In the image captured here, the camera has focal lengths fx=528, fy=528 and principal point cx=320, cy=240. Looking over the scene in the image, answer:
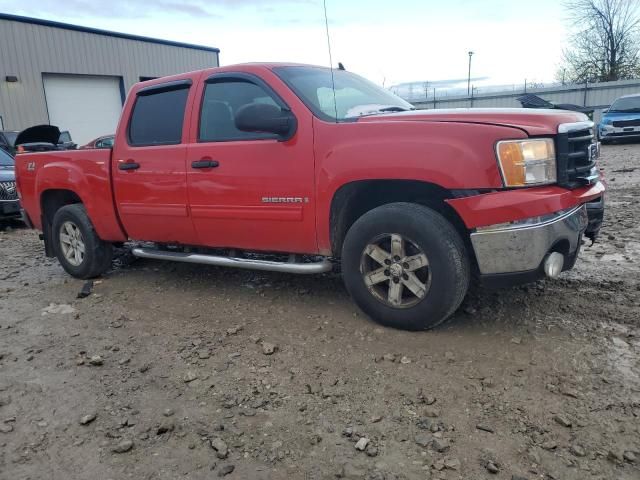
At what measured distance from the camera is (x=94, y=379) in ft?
10.4

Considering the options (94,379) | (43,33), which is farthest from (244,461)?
(43,33)

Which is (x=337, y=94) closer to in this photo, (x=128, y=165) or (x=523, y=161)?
(x=523, y=161)

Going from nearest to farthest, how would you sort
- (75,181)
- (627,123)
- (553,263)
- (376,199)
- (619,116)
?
(553,263), (376,199), (75,181), (627,123), (619,116)

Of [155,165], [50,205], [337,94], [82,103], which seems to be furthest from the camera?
[82,103]

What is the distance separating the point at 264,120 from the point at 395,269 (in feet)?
4.33

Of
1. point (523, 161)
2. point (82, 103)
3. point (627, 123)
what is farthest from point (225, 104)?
point (82, 103)

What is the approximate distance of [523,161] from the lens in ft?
9.82

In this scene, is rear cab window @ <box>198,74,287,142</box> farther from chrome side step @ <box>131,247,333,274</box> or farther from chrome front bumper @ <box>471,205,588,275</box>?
chrome front bumper @ <box>471,205,588,275</box>

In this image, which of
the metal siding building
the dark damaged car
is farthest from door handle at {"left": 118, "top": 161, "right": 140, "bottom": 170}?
the metal siding building

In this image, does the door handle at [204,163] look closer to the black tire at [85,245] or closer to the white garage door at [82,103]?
the black tire at [85,245]

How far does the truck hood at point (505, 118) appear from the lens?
10.1ft

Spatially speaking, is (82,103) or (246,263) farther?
(82,103)

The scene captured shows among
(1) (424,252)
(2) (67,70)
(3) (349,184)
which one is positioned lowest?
(1) (424,252)

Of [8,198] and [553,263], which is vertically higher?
[8,198]
